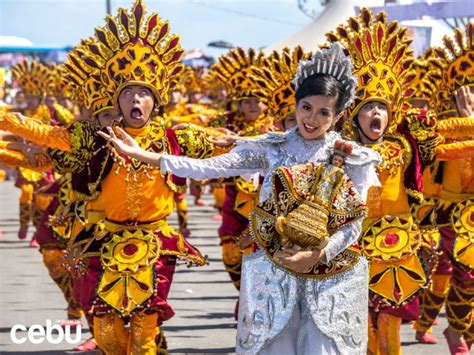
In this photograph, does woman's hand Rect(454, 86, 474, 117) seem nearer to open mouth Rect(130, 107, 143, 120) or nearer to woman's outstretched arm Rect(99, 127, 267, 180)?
open mouth Rect(130, 107, 143, 120)

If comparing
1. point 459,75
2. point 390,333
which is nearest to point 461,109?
point 459,75

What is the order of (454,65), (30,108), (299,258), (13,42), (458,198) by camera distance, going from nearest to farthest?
(299,258) → (454,65) → (458,198) → (30,108) → (13,42)

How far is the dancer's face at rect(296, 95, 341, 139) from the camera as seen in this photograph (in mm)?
7270

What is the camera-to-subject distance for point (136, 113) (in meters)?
9.20

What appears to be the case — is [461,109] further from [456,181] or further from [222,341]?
[222,341]

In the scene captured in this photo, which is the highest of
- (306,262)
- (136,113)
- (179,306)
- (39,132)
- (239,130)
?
(136,113)

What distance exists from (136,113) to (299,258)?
247cm

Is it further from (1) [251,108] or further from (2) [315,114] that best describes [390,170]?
(1) [251,108]

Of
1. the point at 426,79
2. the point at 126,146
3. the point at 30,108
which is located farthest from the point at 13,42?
the point at 126,146

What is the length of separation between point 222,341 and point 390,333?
231 centimetres

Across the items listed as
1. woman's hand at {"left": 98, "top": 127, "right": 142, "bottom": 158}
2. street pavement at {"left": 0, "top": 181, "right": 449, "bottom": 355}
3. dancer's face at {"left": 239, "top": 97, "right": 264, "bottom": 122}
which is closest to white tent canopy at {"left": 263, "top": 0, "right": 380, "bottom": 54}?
street pavement at {"left": 0, "top": 181, "right": 449, "bottom": 355}

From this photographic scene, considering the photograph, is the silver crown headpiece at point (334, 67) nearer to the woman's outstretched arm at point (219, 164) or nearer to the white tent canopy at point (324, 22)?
the woman's outstretched arm at point (219, 164)

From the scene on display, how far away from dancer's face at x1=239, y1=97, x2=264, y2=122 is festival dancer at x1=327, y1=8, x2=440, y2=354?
3.60 m

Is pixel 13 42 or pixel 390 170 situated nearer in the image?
pixel 390 170
